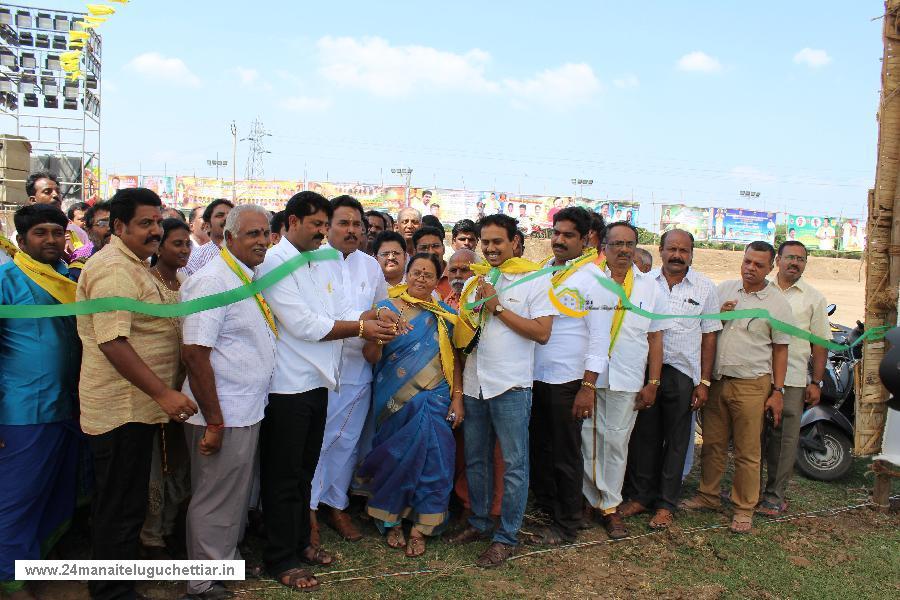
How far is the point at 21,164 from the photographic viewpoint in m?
14.0

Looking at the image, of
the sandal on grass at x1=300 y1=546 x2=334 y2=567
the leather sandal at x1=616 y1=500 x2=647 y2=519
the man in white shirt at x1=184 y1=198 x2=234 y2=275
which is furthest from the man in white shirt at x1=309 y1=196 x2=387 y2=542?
the leather sandal at x1=616 y1=500 x2=647 y2=519

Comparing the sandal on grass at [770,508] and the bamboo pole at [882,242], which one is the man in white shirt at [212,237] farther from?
the bamboo pole at [882,242]

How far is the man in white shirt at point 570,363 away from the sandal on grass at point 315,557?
1.26m

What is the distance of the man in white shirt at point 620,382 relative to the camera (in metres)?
4.38

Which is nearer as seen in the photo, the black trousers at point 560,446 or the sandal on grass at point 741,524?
the black trousers at point 560,446

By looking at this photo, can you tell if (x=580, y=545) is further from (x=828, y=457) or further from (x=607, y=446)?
(x=828, y=457)

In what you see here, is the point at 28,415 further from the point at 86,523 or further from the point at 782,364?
the point at 782,364

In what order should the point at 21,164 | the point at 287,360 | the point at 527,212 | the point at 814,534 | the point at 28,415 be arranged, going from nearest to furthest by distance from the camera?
the point at 28,415 → the point at 287,360 → the point at 814,534 → the point at 21,164 → the point at 527,212

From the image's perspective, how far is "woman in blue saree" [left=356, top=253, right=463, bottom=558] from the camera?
3.91 meters

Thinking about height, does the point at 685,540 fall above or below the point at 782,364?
below

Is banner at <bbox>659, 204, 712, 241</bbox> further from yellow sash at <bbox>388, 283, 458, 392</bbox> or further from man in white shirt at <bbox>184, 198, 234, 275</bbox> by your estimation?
yellow sash at <bbox>388, 283, 458, 392</bbox>

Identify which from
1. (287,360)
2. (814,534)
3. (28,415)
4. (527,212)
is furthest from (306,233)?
(527,212)

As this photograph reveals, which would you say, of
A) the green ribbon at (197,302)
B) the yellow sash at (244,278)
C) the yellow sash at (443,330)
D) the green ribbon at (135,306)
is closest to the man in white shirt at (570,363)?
the green ribbon at (197,302)

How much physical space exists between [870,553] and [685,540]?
3.66 ft
